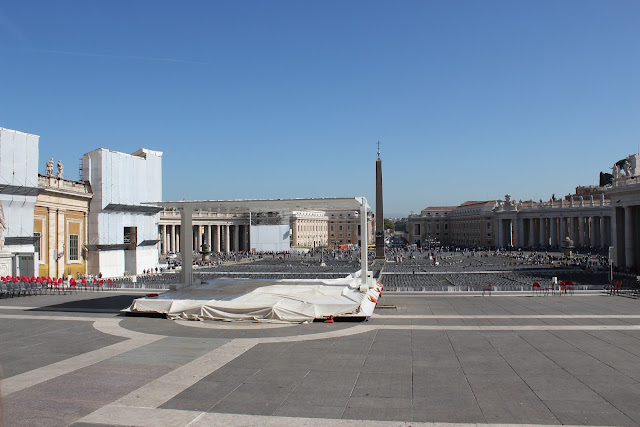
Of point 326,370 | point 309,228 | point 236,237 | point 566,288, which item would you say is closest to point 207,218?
point 236,237

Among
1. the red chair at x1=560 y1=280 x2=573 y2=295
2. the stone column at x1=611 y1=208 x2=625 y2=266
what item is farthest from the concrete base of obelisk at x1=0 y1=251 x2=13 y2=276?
the stone column at x1=611 y1=208 x2=625 y2=266

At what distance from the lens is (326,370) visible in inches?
470

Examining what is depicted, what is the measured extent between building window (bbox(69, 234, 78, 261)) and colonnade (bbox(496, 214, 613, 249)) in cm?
8580

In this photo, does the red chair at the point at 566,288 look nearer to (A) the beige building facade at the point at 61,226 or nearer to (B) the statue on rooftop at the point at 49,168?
(A) the beige building facade at the point at 61,226

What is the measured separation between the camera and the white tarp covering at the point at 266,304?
18.7 metres

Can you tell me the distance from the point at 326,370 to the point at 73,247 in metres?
35.0

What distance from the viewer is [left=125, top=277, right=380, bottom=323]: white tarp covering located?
735 inches

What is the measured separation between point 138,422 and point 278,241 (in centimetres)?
9233

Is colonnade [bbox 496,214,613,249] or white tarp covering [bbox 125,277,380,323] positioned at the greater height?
colonnade [bbox 496,214,613,249]

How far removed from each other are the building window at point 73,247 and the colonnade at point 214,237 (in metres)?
54.1

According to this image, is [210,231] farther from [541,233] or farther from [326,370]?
[326,370]

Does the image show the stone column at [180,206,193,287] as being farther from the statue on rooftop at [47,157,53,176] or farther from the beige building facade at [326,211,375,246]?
the beige building facade at [326,211,375,246]

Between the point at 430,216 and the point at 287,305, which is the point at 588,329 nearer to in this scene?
the point at 287,305

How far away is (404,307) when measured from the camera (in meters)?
22.7
